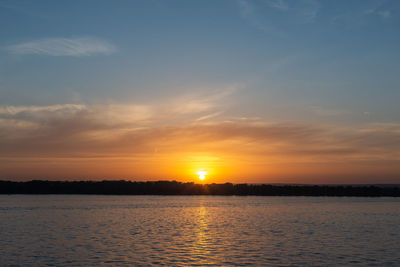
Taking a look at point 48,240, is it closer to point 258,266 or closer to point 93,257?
point 93,257

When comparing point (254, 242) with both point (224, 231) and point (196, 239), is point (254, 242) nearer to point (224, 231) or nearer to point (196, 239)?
point (196, 239)

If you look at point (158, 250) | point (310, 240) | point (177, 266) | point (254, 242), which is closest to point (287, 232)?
point (310, 240)

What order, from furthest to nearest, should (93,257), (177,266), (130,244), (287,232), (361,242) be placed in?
(287,232) < (361,242) < (130,244) < (93,257) < (177,266)

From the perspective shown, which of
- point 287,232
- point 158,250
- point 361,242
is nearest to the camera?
point 158,250

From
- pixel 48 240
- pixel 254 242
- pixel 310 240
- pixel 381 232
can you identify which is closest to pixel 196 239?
pixel 254 242

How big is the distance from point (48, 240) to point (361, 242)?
3423cm

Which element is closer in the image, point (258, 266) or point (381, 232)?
point (258, 266)

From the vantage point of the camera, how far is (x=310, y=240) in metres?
47.6

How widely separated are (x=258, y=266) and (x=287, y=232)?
946 inches

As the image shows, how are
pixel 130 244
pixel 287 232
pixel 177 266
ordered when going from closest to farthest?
pixel 177 266
pixel 130 244
pixel 287 232

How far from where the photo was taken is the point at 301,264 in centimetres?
3356

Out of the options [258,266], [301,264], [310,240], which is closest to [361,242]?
[310,240]

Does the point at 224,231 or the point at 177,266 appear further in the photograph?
the point at 224,231

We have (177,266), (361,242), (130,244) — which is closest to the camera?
(177,266)
